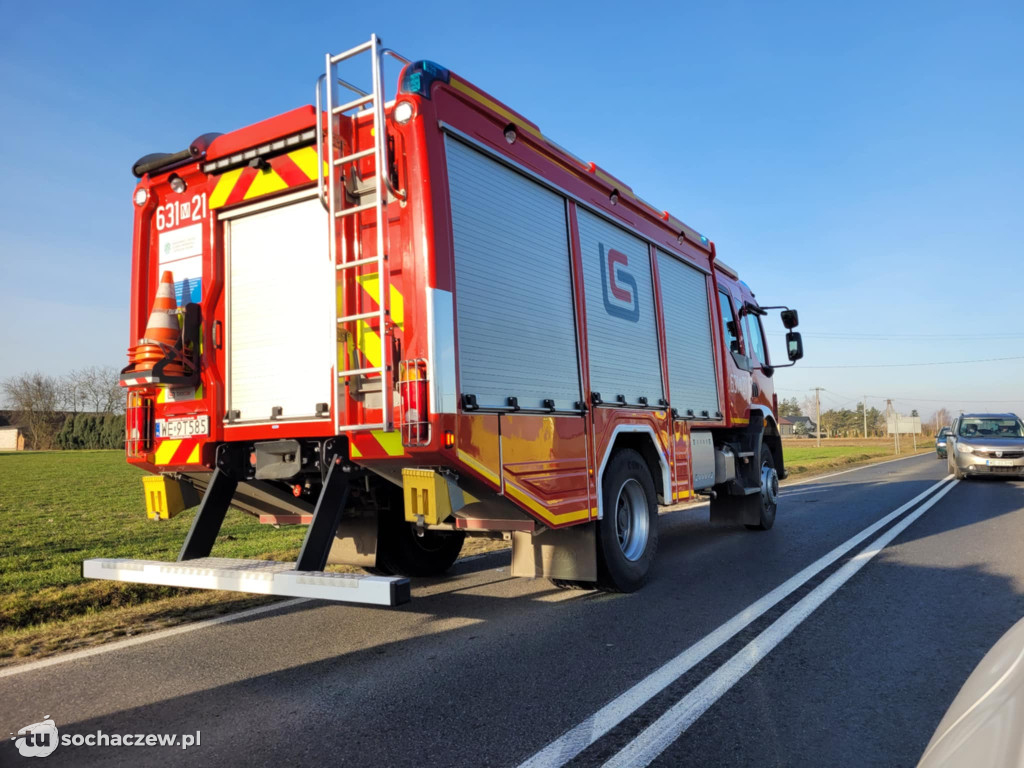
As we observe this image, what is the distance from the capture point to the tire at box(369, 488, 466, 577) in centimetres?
604

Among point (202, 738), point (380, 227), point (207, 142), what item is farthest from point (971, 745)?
point (207, 142)

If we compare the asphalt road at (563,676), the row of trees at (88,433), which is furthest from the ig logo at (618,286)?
the row of trees at (88,433)

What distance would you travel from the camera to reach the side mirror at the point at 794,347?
9.96 metres

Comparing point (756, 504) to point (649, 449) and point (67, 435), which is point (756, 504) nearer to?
point (649, 449)

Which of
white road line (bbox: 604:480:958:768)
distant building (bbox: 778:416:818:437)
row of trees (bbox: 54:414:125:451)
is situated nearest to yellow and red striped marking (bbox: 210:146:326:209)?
white road line (bbox: 604:480:958:768)

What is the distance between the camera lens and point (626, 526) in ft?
19.8

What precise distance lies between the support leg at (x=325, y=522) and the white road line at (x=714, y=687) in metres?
2.09

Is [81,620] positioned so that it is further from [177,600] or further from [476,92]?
[476,92]

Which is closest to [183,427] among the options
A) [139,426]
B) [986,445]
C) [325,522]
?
Result: [139,426]

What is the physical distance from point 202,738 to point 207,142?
4122mm

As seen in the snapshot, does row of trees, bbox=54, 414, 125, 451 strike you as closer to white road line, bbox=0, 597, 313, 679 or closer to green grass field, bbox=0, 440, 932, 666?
green grass field, bbox=0, 440, 932, 666

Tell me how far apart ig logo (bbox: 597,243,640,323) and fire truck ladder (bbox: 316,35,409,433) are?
2381 millimetres

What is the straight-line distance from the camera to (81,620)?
17.0 ft

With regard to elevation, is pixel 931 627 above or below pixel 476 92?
below
